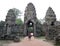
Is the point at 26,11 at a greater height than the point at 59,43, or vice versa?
the point at 26,11

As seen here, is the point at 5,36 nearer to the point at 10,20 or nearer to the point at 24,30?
the point at 10,20

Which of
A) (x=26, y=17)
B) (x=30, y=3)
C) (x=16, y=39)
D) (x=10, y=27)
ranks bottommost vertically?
(x=16, y=39)

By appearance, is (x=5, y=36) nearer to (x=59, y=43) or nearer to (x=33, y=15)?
(x=33, y=15)

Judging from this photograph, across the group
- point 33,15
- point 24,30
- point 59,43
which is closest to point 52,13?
point 33,15

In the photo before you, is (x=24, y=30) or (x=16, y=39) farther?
(x=24, y=30)

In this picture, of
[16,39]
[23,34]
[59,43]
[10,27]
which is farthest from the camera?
[23,34]

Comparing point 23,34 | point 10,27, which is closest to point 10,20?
point 10,27

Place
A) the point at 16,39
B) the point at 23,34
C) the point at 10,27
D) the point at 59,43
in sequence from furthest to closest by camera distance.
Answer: the point at 23,34 → the point at 10,27 → the point at 16,39 → the point at 59,43

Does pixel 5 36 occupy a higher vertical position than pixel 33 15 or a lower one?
lower


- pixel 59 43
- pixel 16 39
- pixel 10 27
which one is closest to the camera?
pixel 59 43

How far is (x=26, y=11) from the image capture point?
91.9 ft

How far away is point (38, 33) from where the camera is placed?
27453 mm

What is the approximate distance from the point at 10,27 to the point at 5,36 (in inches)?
214

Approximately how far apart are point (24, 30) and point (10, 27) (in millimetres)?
4914
